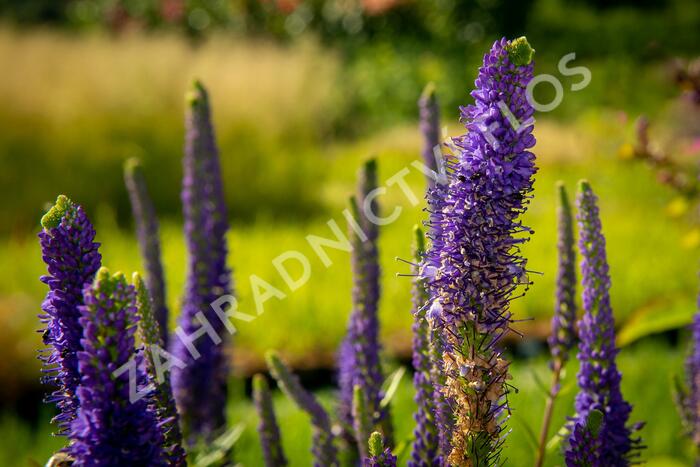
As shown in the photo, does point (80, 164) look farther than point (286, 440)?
Yes

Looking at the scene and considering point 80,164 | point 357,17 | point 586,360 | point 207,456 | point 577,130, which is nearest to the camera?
point 586,360

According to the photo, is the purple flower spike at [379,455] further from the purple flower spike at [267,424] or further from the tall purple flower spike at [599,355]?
the purple flower spike at [267,424]

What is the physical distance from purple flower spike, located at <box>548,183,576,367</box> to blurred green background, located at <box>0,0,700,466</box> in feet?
0.60

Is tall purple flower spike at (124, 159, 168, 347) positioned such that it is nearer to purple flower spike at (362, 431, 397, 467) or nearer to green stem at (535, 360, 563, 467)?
green stem at (535, 360, 563, 467)

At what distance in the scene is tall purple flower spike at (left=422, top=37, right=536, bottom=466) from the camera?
111 centimetres

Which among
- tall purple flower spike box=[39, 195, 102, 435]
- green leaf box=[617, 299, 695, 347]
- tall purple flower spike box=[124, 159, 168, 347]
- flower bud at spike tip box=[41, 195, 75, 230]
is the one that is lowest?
tall purple flower spike box=[39, 195, 102, 435]

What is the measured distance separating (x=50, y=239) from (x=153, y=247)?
1042mm

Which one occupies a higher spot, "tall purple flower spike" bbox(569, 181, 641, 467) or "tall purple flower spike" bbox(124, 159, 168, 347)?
"tall purple flower spike" bbox(124, 159, 168, 347)

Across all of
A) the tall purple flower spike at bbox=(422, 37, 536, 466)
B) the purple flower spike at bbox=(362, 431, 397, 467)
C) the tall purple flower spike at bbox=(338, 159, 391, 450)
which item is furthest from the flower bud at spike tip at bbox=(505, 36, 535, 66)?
the tall purple flower spike at bbox=(338, 159, 391, 450)

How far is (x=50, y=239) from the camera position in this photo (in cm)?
116

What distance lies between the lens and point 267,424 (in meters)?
1.77

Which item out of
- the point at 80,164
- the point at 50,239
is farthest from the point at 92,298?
the point at 80,164

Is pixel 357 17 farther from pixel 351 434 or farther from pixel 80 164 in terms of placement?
pixel 351 434

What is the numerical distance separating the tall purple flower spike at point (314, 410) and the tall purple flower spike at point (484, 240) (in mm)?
568
